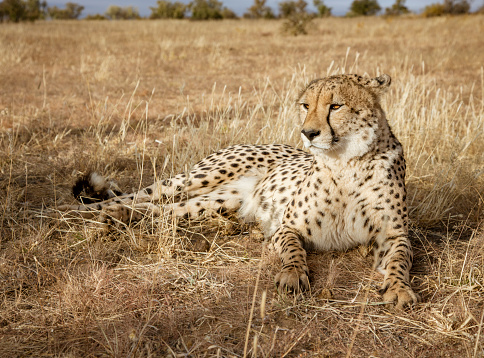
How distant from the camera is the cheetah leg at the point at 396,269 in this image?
177 centimetres

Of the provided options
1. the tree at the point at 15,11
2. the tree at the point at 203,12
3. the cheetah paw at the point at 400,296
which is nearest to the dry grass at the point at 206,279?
the cheetah paw at the point at 400,296

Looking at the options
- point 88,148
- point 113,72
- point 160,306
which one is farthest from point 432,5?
point 160,306

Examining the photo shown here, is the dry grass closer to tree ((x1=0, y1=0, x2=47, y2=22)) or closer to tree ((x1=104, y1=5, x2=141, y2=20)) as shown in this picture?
tree ((x1=0, y1=0, x2=47, y2=22))

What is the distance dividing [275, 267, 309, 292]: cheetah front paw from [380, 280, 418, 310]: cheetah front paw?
31 centimetres

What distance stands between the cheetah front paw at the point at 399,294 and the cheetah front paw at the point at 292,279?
306 mm

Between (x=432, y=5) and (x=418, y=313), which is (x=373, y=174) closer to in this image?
(x=418, y=313)

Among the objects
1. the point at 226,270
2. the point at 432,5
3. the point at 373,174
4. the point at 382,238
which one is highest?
the point at 432,5

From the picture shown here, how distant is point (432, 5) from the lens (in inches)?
1000

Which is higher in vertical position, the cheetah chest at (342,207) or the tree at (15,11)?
the tree at (15,11)

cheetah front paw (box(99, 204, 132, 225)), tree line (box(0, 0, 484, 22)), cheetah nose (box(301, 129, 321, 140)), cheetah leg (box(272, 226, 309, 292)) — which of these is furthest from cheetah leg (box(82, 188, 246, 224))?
tree line (box(0, 0, 484, 22))

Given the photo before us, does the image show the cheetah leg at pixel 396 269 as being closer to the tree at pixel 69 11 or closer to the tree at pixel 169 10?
the tree at pixel 169 10

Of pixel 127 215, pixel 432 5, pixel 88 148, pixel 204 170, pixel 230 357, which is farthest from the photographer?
pixel 432 5

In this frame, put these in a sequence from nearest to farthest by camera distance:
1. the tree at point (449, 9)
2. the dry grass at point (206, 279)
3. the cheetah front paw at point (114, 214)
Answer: the dry grass at point (206, 279) → the cheetah front paw at point (114, 214) → the tree at point (449, 9)

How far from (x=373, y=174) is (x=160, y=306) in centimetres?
106
